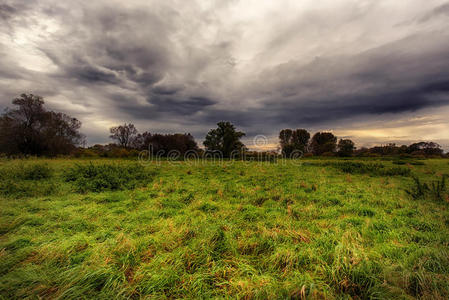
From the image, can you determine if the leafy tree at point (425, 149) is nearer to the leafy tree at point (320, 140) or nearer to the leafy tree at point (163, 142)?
the leafy tree at point (320, 140)

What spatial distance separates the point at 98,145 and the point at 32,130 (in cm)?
3163

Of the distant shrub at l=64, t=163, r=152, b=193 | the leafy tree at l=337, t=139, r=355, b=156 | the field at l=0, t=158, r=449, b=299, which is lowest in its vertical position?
the field at l=0, t=158, r=449, b=299

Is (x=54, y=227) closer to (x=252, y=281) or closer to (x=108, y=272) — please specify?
(x=108, y=272)

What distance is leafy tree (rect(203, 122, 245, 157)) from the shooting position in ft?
200

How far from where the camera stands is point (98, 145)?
2564 inches

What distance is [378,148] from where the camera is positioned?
63375 mm

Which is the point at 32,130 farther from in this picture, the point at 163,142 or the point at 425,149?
the point at 425,149

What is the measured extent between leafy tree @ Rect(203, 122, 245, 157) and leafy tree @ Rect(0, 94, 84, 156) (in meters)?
41.5

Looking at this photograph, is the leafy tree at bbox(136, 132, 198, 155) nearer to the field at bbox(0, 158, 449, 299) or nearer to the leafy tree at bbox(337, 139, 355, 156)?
the leafy tree at bbox(337, 139, 355, 156)

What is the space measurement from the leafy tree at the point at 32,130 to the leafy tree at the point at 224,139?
4153 centimetres

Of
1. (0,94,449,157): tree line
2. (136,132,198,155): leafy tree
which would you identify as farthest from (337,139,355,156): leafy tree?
(136,132,198,155): leafy tree

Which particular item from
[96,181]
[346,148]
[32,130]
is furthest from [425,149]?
[32,130]

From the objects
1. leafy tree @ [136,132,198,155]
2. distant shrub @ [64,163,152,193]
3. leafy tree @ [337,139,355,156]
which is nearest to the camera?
distant shrub @ [64,163,152,193]

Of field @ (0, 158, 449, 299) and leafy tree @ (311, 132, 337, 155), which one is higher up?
leafy tree @ (311, 132, 337, 155)
